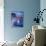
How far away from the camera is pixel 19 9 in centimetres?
557

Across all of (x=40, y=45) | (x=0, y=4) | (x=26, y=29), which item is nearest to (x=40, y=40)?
(x=40, y=45)

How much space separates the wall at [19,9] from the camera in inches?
218

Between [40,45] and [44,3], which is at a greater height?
[44,3]

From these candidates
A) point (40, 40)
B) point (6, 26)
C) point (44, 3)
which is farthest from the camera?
point (6, 26)

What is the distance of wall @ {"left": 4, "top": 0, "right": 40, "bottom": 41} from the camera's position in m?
5.54

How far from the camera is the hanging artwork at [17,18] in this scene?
5.58 metres

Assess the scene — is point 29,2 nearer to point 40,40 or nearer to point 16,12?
point 16,12

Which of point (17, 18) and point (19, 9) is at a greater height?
point (19, 9)

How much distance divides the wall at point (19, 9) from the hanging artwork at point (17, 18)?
124 millimetres

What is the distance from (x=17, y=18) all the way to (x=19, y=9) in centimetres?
38

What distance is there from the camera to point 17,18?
5.60 metres

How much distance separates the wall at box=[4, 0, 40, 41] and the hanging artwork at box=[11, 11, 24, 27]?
0.12 meters

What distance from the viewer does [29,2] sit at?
18.3 feet

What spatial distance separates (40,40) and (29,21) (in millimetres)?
2872
